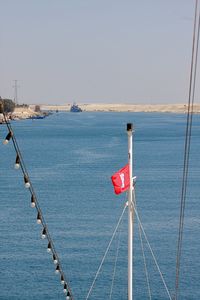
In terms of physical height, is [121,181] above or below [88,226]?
above

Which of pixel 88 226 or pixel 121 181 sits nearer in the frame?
pixel 121 181

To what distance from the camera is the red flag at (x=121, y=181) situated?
1384 cm

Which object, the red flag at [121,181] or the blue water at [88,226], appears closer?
the red flag at [121,181]

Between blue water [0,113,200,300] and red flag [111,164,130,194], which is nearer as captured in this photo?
red flag [111,164,130,194]

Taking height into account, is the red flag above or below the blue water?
above

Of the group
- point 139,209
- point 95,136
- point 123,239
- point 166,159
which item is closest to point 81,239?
point 123,239

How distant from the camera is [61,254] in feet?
168

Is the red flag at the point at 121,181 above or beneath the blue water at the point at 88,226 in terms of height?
above

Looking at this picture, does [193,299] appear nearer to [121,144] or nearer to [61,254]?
[61,254]

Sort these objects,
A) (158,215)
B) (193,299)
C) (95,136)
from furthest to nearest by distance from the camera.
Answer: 1. (95,136)
2. (158,215)
3. (193,299)

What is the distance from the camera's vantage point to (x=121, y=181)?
14.0 meters

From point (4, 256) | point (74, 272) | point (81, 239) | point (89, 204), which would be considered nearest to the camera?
point (74, 272)

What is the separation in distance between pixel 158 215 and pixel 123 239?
7.53 metres

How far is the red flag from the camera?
1384 centimetres
